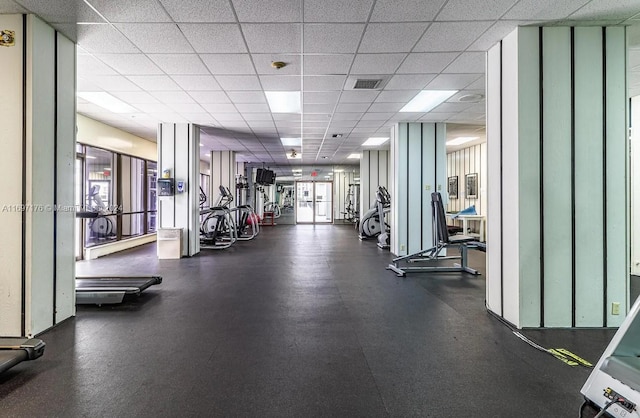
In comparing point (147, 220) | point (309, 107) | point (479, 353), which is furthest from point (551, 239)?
point (147, 220)

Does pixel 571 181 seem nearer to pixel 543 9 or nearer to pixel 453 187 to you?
pixel 543 9

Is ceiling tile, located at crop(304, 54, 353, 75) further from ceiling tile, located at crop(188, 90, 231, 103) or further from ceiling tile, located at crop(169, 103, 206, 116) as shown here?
ceiling tile, located at crop(169, 103, 206, 116)

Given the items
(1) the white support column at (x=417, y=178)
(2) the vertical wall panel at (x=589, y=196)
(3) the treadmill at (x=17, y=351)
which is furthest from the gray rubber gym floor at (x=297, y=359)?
(1) the white support column at (x=417, y=178)

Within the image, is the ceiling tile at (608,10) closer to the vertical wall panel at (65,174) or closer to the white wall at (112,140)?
the vertical wall panel at (65,174)

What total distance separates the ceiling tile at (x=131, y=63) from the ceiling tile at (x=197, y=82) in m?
0.31

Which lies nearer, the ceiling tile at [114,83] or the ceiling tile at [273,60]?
the ceiling tile at [273,60]

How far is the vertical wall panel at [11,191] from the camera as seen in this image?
2.83 metres

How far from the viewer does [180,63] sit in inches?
154

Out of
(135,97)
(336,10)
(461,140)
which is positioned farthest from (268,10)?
(461,140)

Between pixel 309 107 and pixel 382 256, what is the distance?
3503 mm

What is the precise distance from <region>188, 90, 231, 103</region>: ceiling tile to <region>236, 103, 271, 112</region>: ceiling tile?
1.01 ft

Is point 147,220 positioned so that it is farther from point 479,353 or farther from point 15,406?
point 479,353

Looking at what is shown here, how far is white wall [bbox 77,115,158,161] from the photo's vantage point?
21.6 ft

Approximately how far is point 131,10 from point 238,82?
5.67ft
